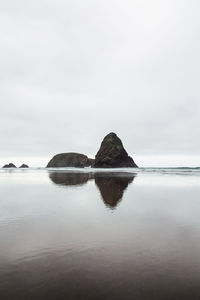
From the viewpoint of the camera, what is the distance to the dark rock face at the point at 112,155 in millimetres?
131750

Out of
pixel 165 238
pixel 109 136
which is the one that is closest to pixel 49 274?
pixel 165 238

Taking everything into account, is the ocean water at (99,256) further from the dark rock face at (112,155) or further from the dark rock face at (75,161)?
the dark rock face at (75,161)

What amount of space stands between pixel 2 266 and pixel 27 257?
72 cm

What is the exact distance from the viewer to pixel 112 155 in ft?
434

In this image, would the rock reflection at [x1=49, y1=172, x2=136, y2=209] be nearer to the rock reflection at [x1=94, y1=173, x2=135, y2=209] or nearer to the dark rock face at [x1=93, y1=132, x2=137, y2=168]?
the rock reflection at [x1=94, y1=173, x2=135, y2=209]

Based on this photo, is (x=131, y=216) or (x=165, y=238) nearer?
(x=165, y=238)

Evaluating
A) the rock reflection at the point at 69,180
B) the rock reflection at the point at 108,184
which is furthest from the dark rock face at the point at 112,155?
the rock reflection at the point at 108,184

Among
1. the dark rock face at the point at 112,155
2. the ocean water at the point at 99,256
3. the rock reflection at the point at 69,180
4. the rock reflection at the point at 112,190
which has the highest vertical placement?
the dark rock face at the point at 112,155

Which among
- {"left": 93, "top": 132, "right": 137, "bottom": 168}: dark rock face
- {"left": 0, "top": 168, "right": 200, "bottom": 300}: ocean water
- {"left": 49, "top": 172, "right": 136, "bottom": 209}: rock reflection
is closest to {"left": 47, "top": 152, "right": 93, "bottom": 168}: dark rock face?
{"left": 93, "top": 132, "right": 137, "bottom": 168}: dark rock face

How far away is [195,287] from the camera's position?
13.6ft

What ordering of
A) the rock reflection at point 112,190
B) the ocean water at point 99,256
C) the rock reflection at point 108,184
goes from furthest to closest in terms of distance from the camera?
the rock reflection at point 108,184 → the rock reflection at point 112,190 → the ocean water at point 99,256

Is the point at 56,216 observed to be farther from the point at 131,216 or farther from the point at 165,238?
the point at 165,238

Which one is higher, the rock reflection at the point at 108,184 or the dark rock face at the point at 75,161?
the dark rock face at the point at 75,161

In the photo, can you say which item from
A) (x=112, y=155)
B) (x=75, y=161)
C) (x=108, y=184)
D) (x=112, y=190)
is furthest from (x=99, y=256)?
(x=75, y=161)
